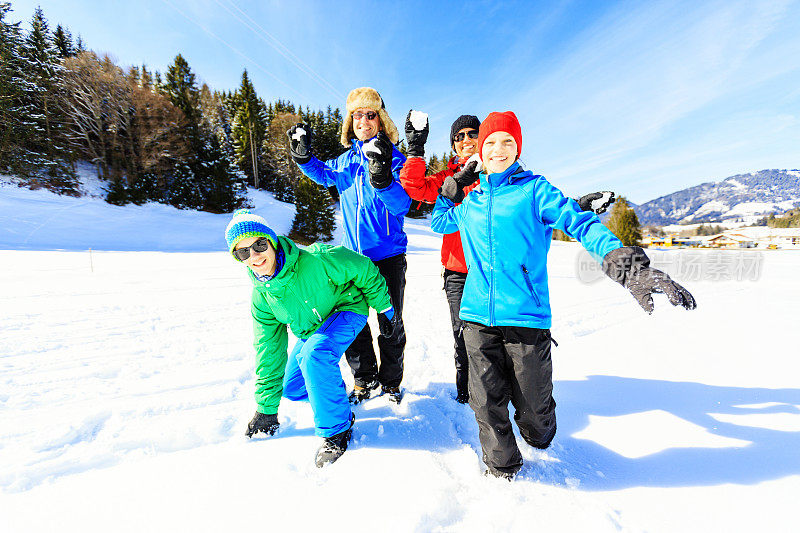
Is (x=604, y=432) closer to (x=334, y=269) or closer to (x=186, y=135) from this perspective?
(x=334, y=269)

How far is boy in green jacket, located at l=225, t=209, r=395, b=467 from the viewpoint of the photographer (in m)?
1.82

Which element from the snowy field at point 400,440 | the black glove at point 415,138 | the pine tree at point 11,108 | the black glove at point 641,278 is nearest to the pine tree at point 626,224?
the snowy field at point 400,440

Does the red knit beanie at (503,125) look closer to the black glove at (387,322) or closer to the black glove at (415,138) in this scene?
the black glove at (415,138)

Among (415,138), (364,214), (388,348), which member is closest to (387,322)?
(388,348)

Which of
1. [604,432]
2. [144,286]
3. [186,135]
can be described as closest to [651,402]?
[604,432]

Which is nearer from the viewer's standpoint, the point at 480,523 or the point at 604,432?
the point at 480,523

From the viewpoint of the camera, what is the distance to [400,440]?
6.34 ft

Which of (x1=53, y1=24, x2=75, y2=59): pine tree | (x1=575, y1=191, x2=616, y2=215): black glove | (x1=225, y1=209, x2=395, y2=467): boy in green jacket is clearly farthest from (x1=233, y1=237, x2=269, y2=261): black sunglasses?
(x1=53, y1=24, x2=75, y2=59): pine tree

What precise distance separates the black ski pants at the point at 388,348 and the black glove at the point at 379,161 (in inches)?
27.8

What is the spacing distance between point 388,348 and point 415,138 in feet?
5.15

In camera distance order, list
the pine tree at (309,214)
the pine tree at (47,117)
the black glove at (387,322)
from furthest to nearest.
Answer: the pine tree at (309,214), the pine tree at (47,117), the black glove at (387,322)

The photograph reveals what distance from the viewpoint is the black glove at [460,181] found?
189 cm

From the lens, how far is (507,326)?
164cm

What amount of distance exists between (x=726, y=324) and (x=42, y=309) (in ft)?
30.1
